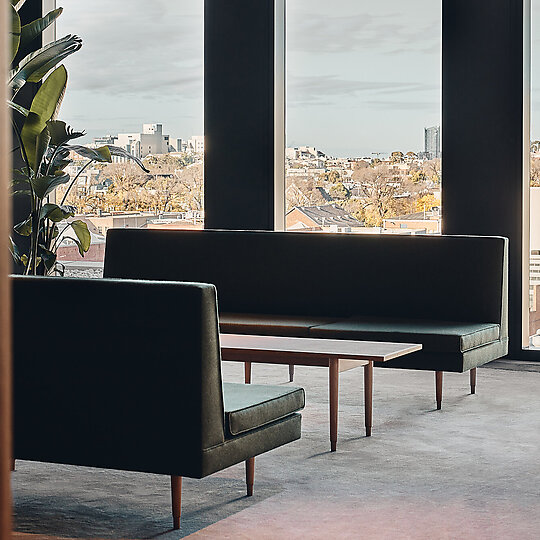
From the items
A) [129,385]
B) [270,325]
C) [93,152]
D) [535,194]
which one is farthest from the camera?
[535,194]

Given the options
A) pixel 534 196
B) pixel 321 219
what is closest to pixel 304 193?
pixel 321 219

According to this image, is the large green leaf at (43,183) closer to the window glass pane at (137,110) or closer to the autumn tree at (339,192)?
the window glass pane at (137,110)

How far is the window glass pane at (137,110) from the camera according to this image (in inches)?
282

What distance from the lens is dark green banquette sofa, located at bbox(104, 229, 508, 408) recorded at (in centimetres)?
496

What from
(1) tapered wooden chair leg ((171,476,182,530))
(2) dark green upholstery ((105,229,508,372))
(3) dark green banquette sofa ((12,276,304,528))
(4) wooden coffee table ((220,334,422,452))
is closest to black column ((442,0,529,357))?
(2) dark green upholstery ((105,229,508,372))

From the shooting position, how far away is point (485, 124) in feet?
20.3

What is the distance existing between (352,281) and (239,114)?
1860mm

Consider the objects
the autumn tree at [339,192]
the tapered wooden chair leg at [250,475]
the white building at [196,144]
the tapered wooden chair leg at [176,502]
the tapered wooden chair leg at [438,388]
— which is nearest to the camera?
the tapered wooden chair leg at [176,502]

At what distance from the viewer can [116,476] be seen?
12.1 ft

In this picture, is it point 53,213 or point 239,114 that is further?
point 239,114

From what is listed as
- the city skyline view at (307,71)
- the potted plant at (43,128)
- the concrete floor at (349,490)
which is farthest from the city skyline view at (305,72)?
the concrete floor at (349,490)

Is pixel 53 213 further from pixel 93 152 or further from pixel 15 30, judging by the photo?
pixel 15 30

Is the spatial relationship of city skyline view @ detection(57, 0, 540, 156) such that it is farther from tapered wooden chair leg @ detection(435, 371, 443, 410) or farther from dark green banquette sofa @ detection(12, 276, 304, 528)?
dark green banquette sofa @ detection(12, 276, 304, 528)

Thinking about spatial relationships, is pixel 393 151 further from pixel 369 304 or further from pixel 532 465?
pixel 532 465
